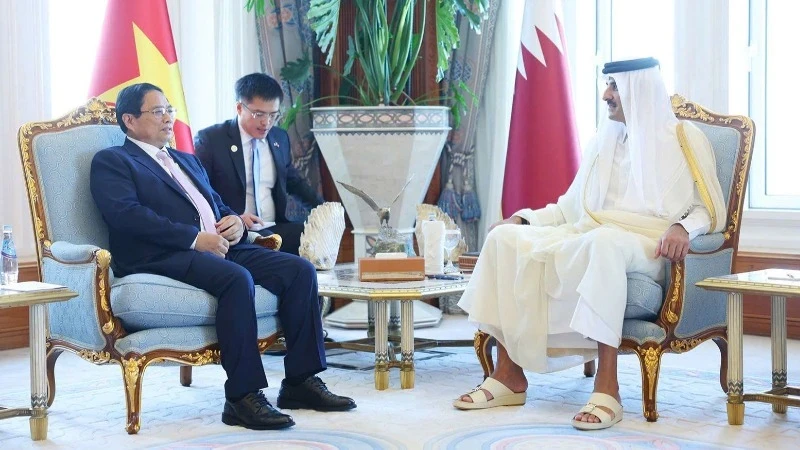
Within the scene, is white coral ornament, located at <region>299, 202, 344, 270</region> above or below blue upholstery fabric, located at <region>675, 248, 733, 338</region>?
above

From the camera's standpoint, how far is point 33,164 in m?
3.58

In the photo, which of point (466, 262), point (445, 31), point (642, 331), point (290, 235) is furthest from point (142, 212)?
point (445, 31)

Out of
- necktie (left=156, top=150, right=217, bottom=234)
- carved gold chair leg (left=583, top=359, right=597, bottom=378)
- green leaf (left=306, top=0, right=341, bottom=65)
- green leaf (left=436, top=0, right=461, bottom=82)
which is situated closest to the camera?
necktie (left=156, top=150, right=217, bottom=234)

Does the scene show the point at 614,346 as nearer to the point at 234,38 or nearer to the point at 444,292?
the point at 444,292

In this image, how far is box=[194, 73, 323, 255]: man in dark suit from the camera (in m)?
4.45

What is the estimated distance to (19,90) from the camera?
16.2 feet

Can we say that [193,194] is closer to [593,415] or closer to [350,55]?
[593,415]

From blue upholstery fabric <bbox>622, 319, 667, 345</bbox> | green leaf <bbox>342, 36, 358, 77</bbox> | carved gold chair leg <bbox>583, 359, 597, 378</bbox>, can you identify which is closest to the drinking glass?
carved gold chair leg <bbox>583, 359, 597, 378</bbox>

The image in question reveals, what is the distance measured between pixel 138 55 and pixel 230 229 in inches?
60.0

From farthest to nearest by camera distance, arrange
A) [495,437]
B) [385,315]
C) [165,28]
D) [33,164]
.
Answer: [165,28]
[385,315]
[33,164]
[495,437]

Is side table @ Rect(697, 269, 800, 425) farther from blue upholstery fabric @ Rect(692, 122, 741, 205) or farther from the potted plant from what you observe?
the potted plant

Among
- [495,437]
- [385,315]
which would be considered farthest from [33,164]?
[495,437]

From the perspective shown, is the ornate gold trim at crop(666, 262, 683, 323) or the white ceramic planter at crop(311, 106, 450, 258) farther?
the white ceramic planter at crop(311, 106, 450, 258)

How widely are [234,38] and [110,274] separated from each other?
2566 millimetres
